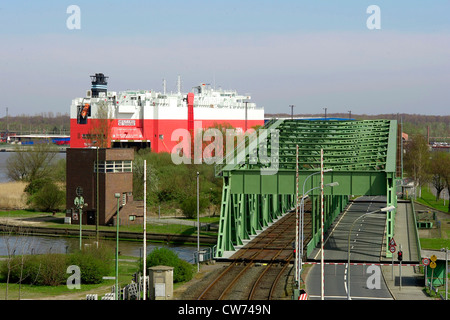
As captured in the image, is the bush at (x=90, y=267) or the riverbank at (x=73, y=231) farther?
the riverbank at (x=73, y=231)

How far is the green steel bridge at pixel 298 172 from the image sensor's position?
41.8m

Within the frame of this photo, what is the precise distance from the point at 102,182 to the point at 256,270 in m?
28.6

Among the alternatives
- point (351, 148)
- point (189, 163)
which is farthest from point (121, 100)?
point (351, 148)

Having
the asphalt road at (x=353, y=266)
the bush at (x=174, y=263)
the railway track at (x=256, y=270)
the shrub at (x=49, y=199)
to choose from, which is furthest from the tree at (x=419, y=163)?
the bush at (x=174, y=263)

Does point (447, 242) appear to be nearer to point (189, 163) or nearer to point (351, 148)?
Answer: point (351, 148)

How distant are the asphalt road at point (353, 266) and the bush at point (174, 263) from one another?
5716 mm

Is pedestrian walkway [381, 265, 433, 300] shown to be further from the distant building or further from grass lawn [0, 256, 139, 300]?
the distant building

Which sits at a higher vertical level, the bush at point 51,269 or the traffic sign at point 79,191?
the traffic sign at point 79,191

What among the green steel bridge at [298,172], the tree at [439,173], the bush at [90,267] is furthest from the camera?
the tree at [439,173]

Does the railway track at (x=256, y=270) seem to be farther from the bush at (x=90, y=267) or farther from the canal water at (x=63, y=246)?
the bush at (x=90, y=267)

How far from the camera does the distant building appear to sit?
6288 centimetres

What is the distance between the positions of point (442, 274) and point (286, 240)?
16748 millimetres

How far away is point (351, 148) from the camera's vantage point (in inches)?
2101

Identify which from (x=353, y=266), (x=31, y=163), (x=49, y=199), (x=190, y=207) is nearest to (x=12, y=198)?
(x=49, y=199)
